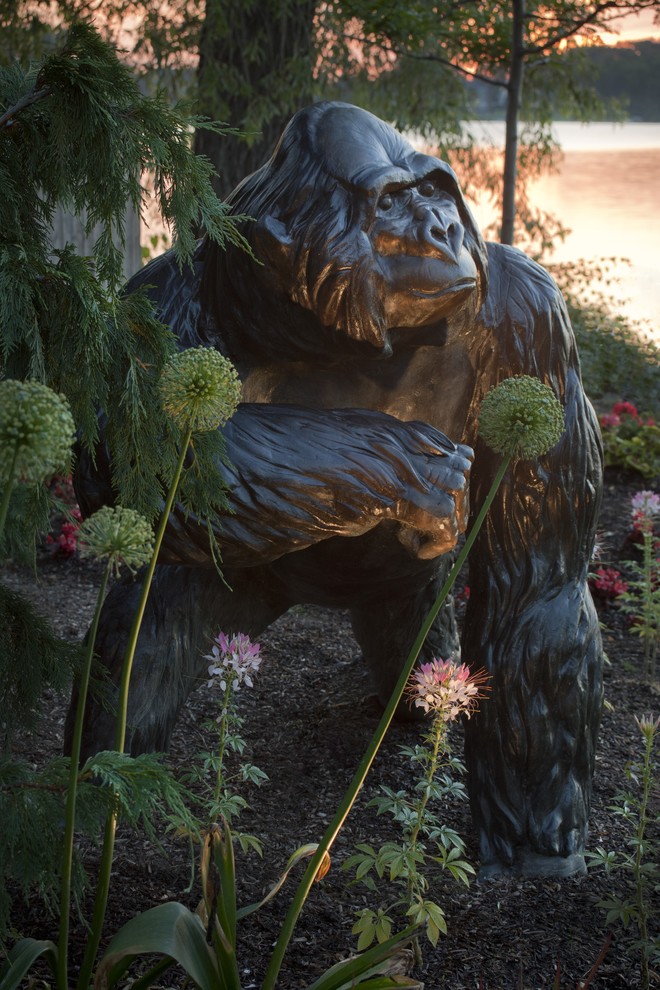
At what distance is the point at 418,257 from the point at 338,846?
1365mm

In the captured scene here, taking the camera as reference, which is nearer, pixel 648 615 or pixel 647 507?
pixel 648 615

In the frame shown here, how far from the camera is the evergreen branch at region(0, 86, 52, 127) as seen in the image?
5.25 ft

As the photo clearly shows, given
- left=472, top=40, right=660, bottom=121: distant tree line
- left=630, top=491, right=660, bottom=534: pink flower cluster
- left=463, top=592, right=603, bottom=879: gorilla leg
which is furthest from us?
left=472, top=40, right=660, bottom=121: distant tree line

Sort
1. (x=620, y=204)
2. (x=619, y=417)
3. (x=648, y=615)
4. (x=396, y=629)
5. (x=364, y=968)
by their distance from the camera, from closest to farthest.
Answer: (x=364, y=968) < (x=396, y=629) < (x=648, y=615) < (x=619, y=417) < (x=620, y=204)

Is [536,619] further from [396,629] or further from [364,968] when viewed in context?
[364,968]

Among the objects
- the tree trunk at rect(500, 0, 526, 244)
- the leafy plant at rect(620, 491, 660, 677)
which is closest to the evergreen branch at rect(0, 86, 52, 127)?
the leafy plant at rect(620, 491, 660, 677)

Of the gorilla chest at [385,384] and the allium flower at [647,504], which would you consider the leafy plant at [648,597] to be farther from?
the gorilla chest at [385,384]

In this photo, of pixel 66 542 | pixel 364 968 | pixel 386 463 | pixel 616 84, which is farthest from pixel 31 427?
pixel 616 84

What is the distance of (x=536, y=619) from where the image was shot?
2.46 m

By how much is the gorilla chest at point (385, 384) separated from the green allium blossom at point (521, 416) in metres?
0.68

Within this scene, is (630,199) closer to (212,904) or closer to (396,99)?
(396,99)

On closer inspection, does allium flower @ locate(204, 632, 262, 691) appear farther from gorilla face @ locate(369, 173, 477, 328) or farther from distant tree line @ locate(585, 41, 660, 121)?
distant tree line @ locate(585, 41, 660, 121)

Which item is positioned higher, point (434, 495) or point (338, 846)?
point (434, 495)

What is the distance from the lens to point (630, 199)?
606 inches
